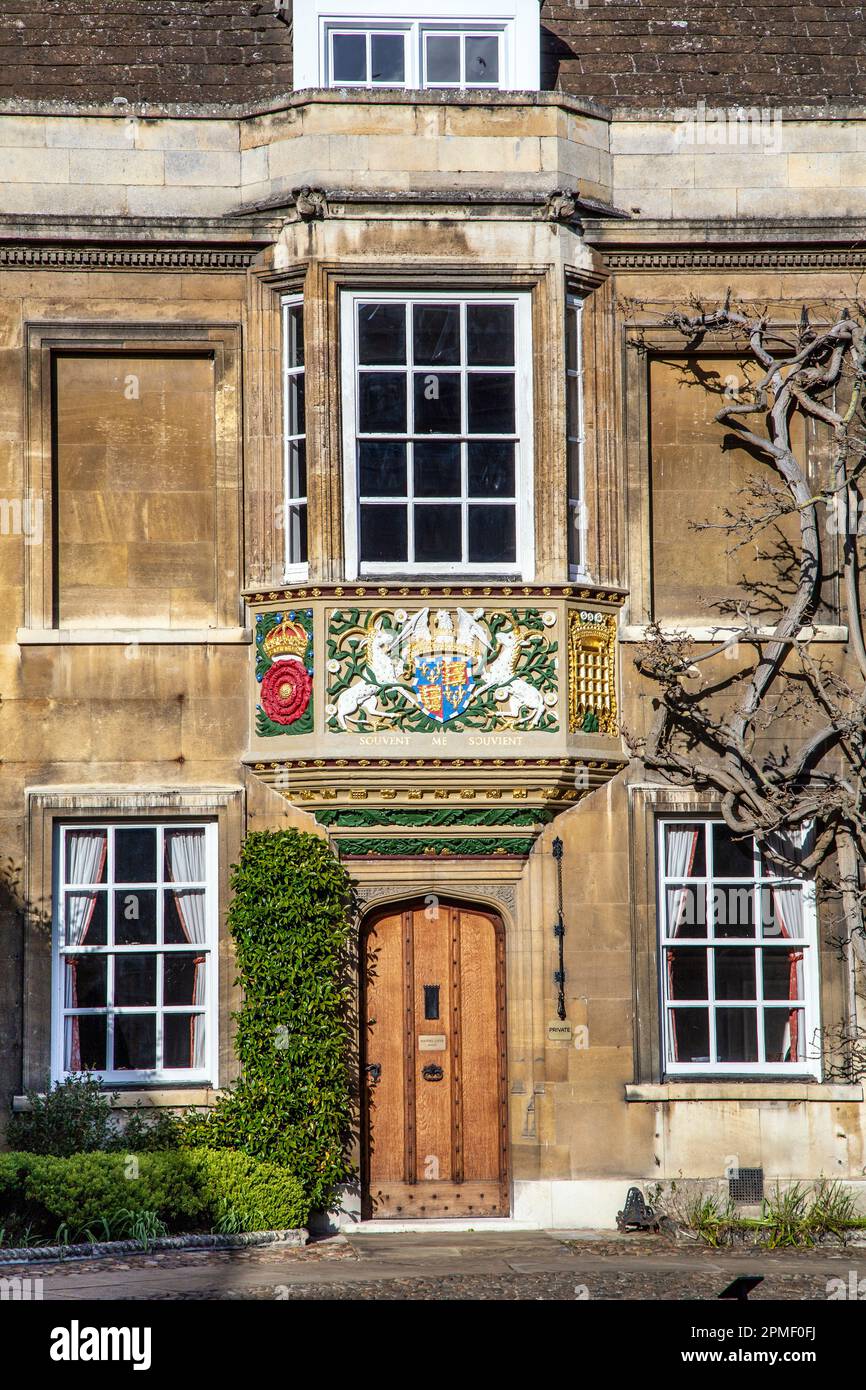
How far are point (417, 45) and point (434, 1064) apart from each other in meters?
8.06

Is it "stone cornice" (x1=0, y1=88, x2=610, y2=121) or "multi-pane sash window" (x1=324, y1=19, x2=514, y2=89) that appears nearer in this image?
"stone cornice" (x1=0, y1=88, x2=610, y2=121)

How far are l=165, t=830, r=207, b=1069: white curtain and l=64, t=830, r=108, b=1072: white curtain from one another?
1.79 feet

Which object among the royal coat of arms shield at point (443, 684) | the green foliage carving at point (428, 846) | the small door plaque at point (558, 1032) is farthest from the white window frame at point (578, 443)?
the small door plaque at point (558, 1032)

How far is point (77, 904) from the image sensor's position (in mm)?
14641

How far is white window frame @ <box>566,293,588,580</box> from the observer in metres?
14.9

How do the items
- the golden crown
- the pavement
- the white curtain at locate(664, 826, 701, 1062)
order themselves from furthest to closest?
1. the white curtain at locate(664, 826, 701, 1062)
2. the golden crown
3. the pavement

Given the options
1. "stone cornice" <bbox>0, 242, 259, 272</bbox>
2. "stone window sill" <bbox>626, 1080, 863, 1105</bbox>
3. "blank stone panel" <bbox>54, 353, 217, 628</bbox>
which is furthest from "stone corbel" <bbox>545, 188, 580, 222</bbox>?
"stone window sill" <bbox>626, 1080, 863, 1105</bbox>

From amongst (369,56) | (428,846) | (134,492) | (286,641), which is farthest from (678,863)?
(369,56)

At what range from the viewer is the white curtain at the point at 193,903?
1470cm

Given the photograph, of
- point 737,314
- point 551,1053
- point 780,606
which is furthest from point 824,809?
point 737,314

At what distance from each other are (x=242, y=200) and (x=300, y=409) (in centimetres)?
175

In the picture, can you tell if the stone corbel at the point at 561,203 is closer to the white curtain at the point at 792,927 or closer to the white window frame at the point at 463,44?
the white window frame at the point at 463,44

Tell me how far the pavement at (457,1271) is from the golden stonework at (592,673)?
383cm

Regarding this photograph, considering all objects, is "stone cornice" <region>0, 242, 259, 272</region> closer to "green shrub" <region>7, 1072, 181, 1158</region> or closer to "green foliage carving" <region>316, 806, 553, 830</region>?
"green foliage carving" <region>316, 806, 553, 830</region>
